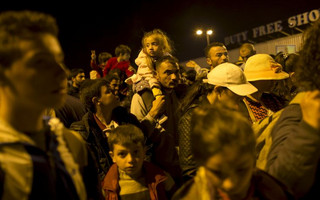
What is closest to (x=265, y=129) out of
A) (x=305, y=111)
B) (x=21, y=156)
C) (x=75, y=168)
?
(x=305, y=111)

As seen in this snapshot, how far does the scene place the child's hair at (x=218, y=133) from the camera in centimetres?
170

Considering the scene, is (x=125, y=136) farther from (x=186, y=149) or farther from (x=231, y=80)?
(x=231, y=80)

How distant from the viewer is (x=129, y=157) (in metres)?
3.15

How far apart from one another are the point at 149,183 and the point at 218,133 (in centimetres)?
159

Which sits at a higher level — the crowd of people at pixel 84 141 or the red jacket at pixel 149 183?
the crowd of people at pixel 84 141

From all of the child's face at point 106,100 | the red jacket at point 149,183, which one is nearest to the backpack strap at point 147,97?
the child's face at point 106,100

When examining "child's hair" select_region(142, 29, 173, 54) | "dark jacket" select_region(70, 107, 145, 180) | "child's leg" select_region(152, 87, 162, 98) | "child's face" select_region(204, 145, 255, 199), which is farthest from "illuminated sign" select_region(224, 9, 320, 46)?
"child's face" select_region(204, 145, 255, 199)

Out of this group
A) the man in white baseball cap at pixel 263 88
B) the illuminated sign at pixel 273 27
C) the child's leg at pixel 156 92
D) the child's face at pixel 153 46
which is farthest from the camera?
the illuminated sign at pixel 273 27

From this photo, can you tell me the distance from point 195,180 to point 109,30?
1450 centimetres

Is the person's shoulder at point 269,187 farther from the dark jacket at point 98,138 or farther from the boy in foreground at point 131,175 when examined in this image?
the dark jacket at point 98,138

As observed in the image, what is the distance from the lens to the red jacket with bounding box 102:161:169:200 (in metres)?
3.08

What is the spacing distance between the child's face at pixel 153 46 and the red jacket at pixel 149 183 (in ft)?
6.37

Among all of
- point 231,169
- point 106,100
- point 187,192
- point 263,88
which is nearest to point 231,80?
point 263,88

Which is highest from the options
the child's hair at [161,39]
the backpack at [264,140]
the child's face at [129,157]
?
the child's hair at [161,39]
